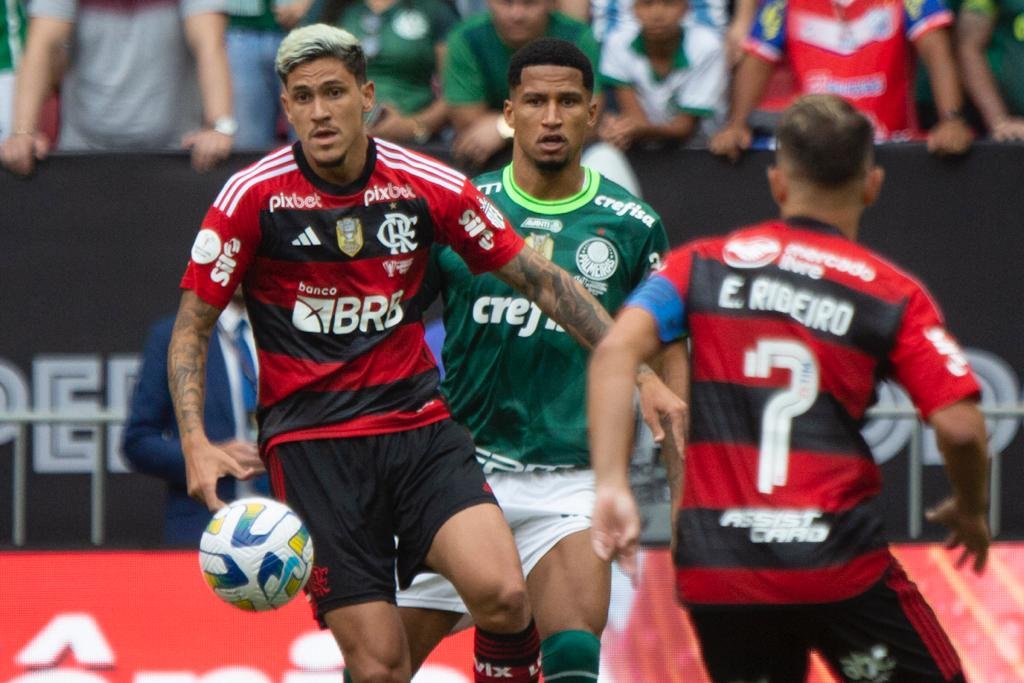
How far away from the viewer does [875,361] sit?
185 inches

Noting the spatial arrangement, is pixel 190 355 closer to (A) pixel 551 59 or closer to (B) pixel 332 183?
(B) pixel 332 183

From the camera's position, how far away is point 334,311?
20.2ft

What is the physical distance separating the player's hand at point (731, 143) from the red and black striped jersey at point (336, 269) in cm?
285

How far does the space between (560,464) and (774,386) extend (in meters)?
2.15

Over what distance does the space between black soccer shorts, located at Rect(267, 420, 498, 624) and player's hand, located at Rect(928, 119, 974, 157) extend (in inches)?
145

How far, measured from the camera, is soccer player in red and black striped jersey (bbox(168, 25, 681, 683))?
605 cm

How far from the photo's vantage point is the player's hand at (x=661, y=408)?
5.92 m

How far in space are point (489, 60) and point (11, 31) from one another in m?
2.50

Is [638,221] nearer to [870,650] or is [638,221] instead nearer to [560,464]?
[560,464]

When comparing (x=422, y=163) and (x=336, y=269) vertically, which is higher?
(x=422, y=163)

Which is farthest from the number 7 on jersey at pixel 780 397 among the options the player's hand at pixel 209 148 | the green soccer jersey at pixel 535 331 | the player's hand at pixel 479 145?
the player's hand at pixel 209 148

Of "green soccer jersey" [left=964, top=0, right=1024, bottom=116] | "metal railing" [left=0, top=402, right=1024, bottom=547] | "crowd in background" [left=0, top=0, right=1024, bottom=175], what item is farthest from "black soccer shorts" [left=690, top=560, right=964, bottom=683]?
"green soccer jersey" [left=964, top=0, right=1024, bottom=116]

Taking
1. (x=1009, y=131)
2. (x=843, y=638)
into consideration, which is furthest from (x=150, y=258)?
(x=843, y=638)

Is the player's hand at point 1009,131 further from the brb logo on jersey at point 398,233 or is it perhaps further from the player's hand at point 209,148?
the brb logo on jersey at point 398,233
